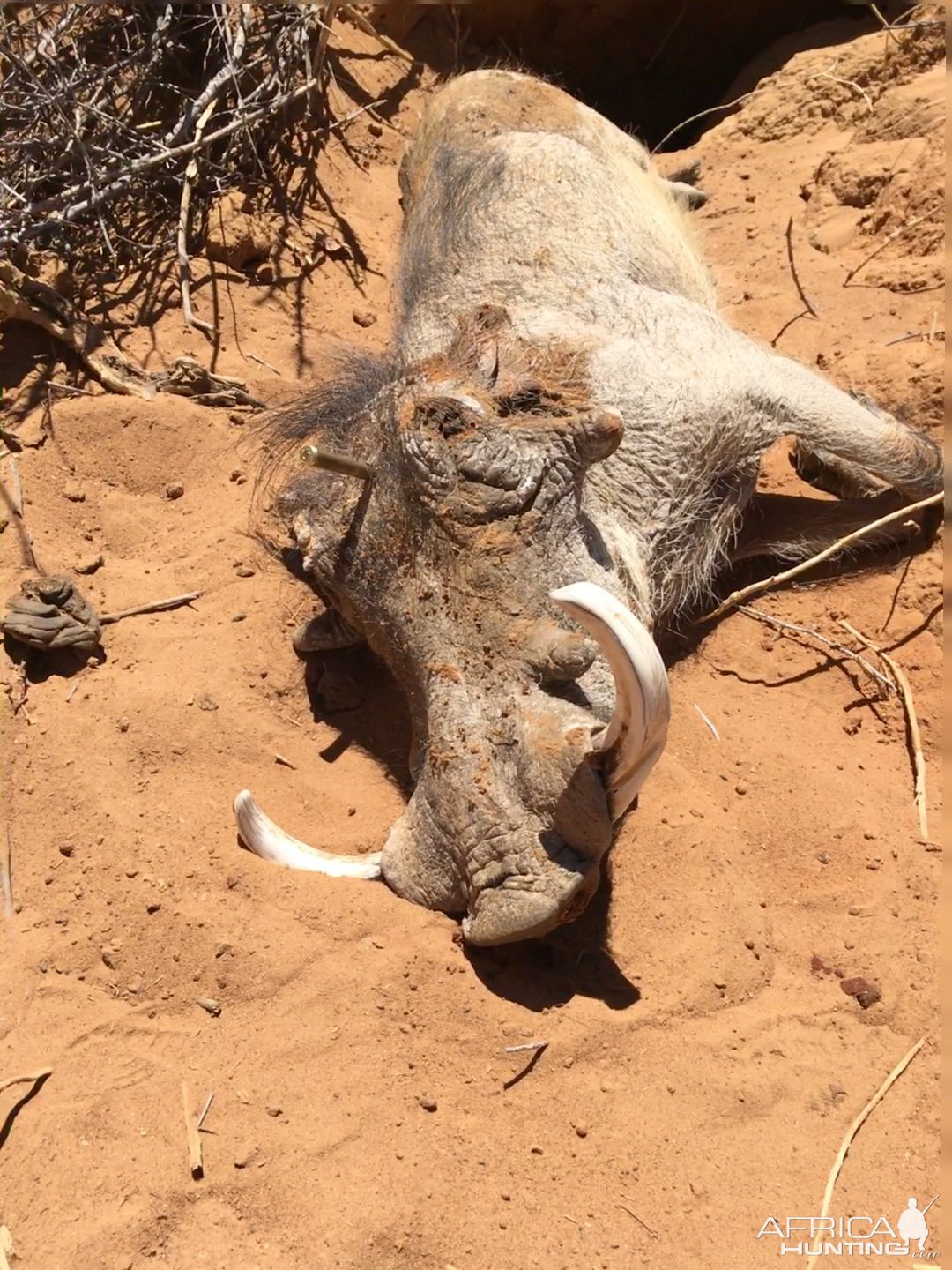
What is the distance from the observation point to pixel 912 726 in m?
3.82

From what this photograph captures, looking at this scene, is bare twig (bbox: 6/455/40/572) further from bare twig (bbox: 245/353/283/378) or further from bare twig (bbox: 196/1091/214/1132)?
bare twig (bbox: 196/1091/214/1132)

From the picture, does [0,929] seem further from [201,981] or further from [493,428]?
[493,428]

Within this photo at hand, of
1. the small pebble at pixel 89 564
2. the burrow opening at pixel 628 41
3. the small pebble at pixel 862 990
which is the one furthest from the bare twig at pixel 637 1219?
the burrow opening at pixel 628 41

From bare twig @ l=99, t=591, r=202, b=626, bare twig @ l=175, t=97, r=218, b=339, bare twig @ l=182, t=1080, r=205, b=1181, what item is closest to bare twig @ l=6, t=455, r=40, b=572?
bare twig @ l=99, t=591, r=202, b=626

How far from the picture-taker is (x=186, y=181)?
5422 millimetres

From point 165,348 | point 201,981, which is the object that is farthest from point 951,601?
point 165,348

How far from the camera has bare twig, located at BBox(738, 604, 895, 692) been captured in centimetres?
396

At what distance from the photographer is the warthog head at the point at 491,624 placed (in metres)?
2.86

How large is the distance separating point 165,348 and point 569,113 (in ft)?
6.96

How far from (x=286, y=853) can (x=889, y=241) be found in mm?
3878

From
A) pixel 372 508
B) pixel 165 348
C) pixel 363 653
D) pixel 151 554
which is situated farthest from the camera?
pixel 165 348

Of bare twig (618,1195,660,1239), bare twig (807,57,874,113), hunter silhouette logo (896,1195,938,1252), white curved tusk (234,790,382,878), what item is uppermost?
bare twig (807,57,874,113)

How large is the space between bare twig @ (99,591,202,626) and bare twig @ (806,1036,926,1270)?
8.99ft

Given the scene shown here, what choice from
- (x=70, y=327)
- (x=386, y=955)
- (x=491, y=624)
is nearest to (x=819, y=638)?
(x=491, y=624)
